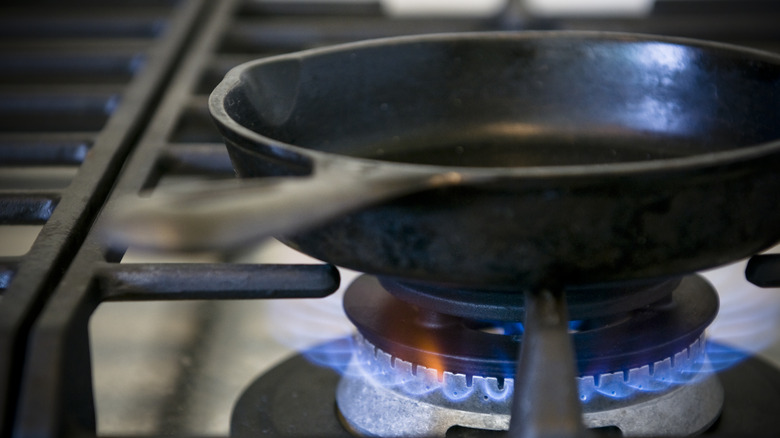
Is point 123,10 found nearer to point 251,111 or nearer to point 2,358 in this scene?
point 251,111

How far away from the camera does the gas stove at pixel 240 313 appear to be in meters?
0.50

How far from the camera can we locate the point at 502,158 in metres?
0.66

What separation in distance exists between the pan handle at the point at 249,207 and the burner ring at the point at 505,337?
0.61 ft

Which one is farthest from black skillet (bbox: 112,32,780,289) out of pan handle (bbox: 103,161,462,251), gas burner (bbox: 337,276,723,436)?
gas burner (bbox: 337,276,723,436)

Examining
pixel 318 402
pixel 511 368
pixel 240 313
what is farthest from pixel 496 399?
pixel 240 313

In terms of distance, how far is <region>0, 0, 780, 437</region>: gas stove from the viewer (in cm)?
50

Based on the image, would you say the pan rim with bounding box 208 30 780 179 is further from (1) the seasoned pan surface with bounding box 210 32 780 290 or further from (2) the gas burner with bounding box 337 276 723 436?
(2) the gas burner with bounding box 337 276 723 436

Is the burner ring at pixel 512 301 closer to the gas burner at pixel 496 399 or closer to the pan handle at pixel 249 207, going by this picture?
the gas burner at pixel 496 399

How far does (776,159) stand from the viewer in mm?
382

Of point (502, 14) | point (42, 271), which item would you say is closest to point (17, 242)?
point (42, 271)

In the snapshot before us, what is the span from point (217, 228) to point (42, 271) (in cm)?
26

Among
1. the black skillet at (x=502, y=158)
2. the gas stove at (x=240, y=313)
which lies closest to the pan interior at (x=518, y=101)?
the black skillet at (x=502, y=158)

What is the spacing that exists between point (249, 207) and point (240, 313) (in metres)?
0.55

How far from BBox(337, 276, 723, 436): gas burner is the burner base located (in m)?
0.02
